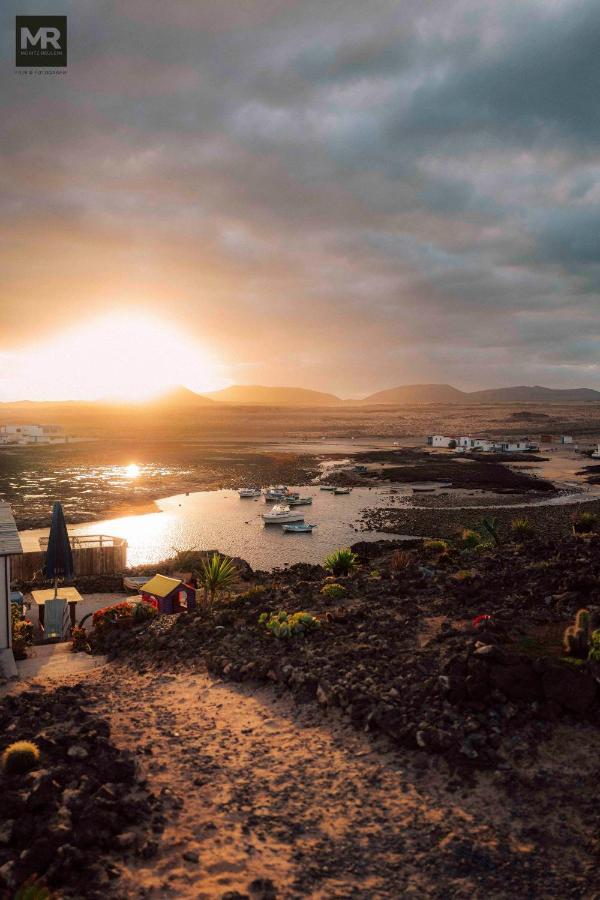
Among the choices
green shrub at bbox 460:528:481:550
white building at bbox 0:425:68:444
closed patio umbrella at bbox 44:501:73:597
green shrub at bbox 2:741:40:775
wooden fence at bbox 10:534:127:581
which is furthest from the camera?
white building at bbox 0:425:68:444

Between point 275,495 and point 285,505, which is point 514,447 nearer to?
point 275,495

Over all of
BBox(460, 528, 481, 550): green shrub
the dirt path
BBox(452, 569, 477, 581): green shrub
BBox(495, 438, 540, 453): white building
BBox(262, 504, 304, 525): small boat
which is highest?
BBox(495, 438, 540, 453): white building

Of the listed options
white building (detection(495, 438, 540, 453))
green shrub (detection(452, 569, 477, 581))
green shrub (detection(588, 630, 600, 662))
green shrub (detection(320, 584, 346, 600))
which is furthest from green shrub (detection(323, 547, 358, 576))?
white building (detection(495, 438, 540, 453))

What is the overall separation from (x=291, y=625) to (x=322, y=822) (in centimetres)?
647

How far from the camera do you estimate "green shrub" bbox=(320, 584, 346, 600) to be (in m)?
17.7

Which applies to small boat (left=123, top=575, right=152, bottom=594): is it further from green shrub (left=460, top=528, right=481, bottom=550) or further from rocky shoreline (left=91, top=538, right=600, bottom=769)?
green shrub (left=460, top=528, right=481, bottom=550)

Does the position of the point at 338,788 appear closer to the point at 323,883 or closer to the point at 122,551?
the point at 323,883

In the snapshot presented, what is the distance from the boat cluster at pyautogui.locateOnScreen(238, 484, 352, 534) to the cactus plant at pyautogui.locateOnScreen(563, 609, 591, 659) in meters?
29.9

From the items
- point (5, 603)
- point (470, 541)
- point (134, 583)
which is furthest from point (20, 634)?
point (470, 541)

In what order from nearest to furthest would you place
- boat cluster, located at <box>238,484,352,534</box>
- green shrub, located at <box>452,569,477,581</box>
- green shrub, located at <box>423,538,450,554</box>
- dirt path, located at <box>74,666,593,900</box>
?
dirt path, located at <box>74,666,593,900</box>, green shrub, located at <box>452,569,477,581</box>, green shrub, located at <box>423,538,450,554</box>, boat cluster, located at <box>238,484,352,534</box>

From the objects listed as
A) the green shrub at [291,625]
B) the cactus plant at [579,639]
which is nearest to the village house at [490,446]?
the green shrub at [291,625]

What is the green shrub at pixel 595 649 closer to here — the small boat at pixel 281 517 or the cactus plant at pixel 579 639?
the cactus plant at pixel 579 639

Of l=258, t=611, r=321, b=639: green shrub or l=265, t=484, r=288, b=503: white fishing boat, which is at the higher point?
l=258, t=611, r=321, b=639: green shrub

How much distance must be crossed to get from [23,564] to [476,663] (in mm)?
21974
